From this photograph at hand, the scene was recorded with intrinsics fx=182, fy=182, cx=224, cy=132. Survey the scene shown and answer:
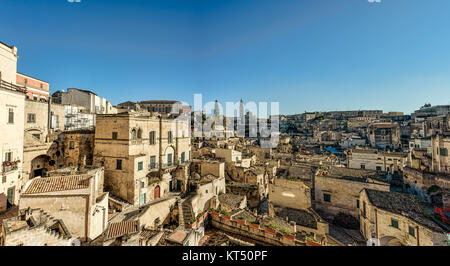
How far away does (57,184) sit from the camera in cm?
1070

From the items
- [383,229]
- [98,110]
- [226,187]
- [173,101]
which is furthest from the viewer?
[173,101]

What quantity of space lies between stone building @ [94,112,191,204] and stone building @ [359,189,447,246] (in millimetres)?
19358

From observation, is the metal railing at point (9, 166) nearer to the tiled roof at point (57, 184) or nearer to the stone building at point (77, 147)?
the tiled roof at point (57, 184)

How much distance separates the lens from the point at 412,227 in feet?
43.2

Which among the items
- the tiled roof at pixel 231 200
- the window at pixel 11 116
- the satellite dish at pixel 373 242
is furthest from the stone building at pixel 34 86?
the satellite dish at pixel 373 242

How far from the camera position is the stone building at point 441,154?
22859 millimetres

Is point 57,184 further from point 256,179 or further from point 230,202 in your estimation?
point 256,179

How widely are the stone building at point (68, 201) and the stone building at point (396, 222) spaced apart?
2098cm

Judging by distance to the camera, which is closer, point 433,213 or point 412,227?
point 412,227

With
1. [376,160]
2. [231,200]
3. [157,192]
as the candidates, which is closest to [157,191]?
[157,192]

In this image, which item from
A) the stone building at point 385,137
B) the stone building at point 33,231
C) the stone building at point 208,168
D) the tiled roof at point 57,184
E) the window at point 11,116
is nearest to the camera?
the stone building at point 33,231

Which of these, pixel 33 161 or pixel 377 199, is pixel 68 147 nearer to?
pixel 33 161
